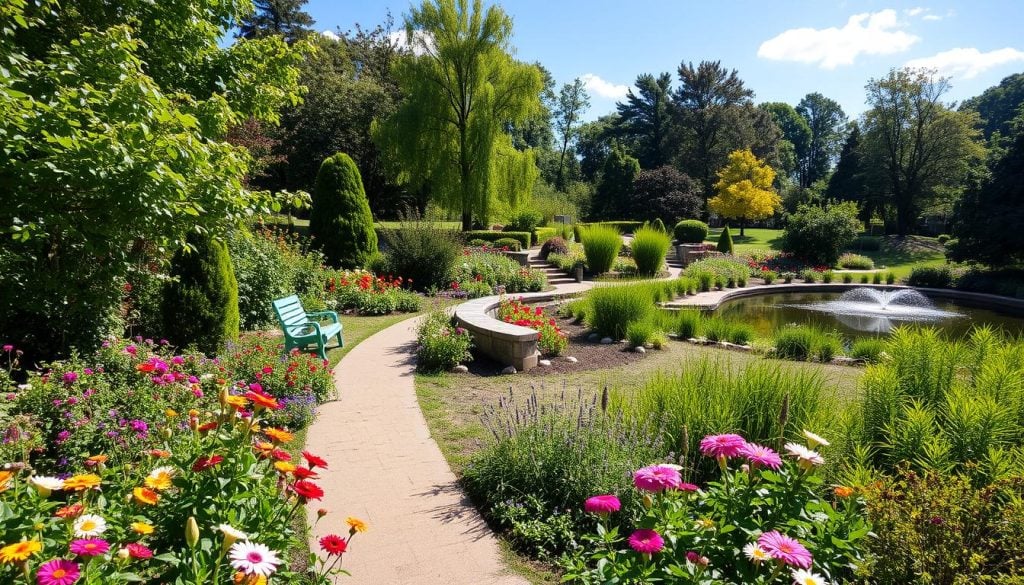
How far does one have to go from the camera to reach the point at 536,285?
43.0 feet

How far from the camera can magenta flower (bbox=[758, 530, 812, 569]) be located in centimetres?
158

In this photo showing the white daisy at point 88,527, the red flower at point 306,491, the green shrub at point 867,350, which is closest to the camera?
the white daisy at point 88,527

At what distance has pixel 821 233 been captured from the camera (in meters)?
20.1

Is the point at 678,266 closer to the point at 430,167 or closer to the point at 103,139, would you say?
the point at 430,167

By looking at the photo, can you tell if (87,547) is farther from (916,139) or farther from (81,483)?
(916,139)

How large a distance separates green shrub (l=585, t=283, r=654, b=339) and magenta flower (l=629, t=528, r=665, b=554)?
6667 mm

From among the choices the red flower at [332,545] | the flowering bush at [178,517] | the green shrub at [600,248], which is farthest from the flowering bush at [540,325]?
the green shrub at [600,248]

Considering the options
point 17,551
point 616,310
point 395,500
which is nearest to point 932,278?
point 616,310

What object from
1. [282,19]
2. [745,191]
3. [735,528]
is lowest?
[735,528]

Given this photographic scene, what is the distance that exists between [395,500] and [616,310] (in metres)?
5.70

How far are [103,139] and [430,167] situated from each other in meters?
18.3

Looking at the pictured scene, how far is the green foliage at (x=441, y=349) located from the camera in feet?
21.2

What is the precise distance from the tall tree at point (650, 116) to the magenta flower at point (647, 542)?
47964 mm

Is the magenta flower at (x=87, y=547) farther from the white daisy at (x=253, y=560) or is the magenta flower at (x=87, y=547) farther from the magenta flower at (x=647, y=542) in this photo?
the magenta flower at (x=647, y=542)
